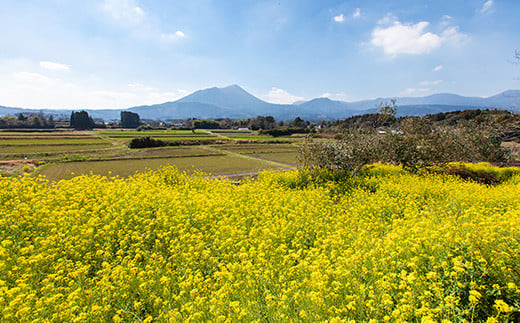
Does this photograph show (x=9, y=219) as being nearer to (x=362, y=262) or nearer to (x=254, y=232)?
(x=254, y=232)

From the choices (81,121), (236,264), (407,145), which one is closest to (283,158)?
(407,145)

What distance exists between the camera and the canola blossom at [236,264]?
3.27m

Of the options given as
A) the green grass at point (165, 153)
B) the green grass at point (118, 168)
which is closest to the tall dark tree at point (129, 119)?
the green grass at point (165, 153)

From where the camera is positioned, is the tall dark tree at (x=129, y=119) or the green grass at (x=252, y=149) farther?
the tall dark tree at (x=129, y=119)

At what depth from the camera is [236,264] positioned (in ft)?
12.9

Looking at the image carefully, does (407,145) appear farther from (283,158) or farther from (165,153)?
(165,153)

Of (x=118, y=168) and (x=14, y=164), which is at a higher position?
(x=14, y=164)

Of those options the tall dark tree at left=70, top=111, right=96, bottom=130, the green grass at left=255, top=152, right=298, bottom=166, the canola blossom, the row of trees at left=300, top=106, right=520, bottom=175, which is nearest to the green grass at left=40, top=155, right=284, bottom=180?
the green grass at left=255, top=152, right=298, bottom=166

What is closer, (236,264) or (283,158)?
(236,264)

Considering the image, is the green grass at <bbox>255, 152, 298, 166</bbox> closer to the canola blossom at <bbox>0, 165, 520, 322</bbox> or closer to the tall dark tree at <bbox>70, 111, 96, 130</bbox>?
the canola blossom at <bbox>0, 165, 520, 322</bbox>

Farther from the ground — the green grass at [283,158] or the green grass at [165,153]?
the green grass at [165,153]

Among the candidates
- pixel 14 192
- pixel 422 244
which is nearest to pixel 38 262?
pixel 14 192

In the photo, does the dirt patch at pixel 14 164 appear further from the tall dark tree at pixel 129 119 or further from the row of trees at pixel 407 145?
the tall dark tree at pixel 129 119

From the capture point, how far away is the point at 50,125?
83938 mm
